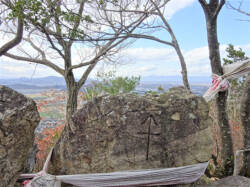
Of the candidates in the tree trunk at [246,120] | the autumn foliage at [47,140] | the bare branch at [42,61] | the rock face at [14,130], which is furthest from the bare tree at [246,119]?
the bare branch at [42,61]

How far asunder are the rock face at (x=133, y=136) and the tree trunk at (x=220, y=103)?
0.82m

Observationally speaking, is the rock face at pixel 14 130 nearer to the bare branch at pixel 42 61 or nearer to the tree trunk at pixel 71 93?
the tree trunk at pixel 71 93

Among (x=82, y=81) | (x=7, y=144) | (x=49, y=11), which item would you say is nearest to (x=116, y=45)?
(x=82, y=81)

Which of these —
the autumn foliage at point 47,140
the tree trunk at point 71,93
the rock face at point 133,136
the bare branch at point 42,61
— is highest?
the bare branch at point 42,61

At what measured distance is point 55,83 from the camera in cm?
745

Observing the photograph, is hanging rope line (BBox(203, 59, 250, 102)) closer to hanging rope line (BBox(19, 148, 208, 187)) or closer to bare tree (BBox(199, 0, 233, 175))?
bare tree (BBox(199, 0, 233, 175))

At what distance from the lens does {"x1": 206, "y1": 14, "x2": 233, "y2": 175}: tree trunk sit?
2.86 m

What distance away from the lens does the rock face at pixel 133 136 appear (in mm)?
2125

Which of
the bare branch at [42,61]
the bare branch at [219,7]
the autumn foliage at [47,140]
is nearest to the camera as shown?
the bare branch at [219,7]

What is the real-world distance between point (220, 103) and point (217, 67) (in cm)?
48

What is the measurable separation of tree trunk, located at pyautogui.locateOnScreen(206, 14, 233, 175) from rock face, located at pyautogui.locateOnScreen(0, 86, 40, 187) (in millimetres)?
2257

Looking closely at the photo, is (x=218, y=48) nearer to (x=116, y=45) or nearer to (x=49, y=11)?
(x=49, y=11)

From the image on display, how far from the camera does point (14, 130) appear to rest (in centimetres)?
199

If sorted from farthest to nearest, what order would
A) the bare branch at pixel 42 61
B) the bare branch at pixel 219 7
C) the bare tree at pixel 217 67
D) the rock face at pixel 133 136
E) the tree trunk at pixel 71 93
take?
the bare branch at pixel 42 61 → the tree trunk at pixel 71 93 → the bare tree at pixel 217 67 → the bare branch at pixel 219 7 → the rock face at pixel 133 136
